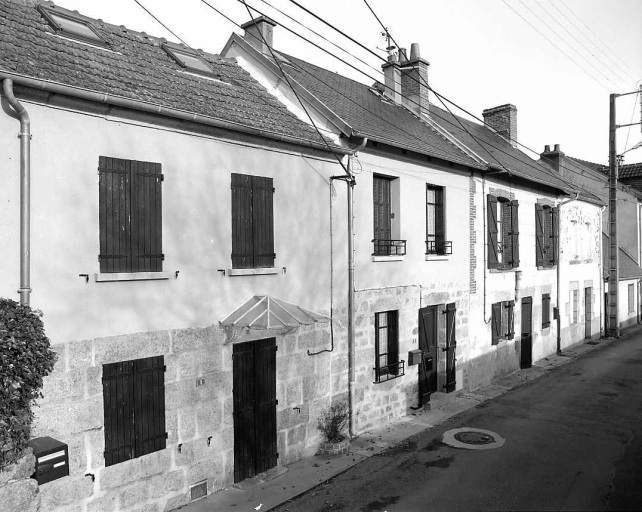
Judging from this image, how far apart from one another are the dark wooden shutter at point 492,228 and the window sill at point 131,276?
11325 mm

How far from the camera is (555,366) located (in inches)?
750

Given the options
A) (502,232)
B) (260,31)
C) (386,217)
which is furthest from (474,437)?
(260,31)

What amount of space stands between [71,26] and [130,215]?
3.98 m

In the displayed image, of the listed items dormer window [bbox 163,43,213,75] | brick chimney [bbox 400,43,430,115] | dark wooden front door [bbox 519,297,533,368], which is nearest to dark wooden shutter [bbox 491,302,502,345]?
dark wooden front door [bbox 519,297,533,368]

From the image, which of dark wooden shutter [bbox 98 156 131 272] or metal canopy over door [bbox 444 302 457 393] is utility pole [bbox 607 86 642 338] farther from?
dark wooden shutter [bbox 98 156 131 272]

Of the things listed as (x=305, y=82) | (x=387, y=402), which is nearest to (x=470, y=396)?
(x=387, y=402)

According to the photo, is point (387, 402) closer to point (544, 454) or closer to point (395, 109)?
point (544, 454)

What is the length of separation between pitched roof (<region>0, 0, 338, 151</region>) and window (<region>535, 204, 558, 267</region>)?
1224cm

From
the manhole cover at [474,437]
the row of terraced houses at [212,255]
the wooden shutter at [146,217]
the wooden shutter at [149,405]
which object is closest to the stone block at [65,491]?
the row of terraced houses at [212,255]

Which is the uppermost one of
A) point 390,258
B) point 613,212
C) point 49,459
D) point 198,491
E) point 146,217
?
point 613,212

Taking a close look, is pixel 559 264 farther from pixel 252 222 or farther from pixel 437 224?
pixel 252 222

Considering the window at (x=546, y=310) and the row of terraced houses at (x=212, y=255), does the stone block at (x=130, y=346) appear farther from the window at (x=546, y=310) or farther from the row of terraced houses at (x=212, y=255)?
the window at (x=546, y=310)

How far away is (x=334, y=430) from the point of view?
35.0 ft

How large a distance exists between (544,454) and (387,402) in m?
3.50
